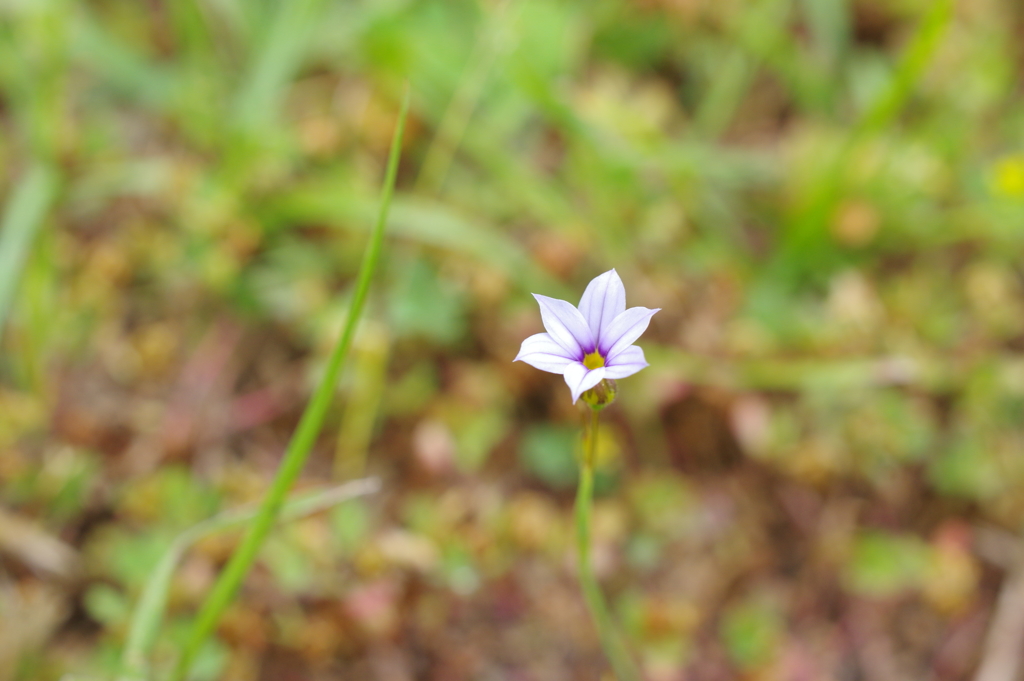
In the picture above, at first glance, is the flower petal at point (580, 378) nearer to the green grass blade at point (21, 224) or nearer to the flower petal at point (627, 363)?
the flower petal at point (627, 363)

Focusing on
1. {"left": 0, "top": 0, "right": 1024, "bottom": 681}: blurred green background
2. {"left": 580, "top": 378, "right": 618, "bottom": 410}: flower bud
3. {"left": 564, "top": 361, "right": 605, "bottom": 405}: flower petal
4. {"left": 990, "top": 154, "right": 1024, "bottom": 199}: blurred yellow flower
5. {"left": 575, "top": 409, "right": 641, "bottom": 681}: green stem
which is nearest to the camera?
{"left": 564, "top": 361, "right": 605, "bottom": 405}: flower petal

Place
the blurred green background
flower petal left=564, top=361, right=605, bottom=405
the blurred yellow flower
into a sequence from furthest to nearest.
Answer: the blurred yellow flower < the blurred green background < flower petal left=564, top=361, right=605, bottom=405

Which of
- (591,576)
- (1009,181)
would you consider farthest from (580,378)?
(1009,181)

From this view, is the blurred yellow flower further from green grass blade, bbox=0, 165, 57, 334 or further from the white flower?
green grass blade, bbox=0, 165, 57, 334

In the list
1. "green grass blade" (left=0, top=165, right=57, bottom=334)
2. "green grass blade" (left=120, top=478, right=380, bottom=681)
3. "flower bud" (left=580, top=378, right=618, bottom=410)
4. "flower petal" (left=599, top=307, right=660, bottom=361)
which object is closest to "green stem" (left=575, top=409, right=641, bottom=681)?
"flower bud" (left=580, top=378, right=618, bottom=410)

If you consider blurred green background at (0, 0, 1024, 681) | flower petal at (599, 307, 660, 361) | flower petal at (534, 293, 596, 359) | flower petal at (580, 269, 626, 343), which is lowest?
flower petal at (599, 307, 660, 361)
